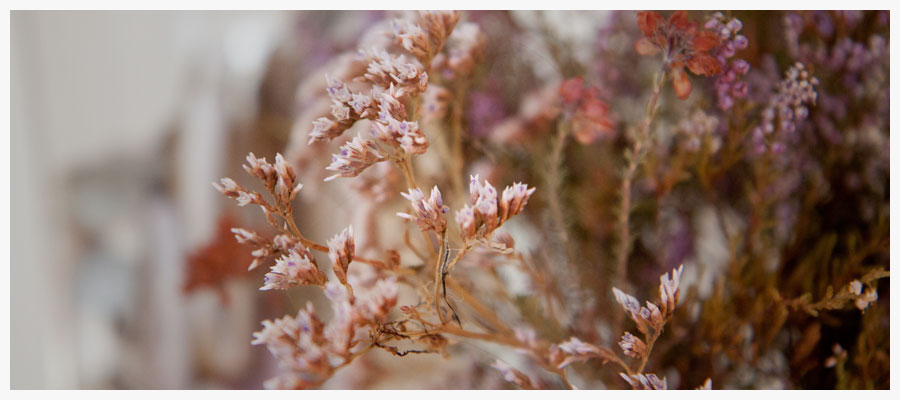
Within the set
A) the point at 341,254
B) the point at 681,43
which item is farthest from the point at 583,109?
the point at 341,254

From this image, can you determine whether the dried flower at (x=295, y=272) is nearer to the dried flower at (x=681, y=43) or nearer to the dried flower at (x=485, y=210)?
the dried flower at (x=485, y=210)

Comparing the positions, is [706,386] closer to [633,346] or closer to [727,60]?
[633,346]

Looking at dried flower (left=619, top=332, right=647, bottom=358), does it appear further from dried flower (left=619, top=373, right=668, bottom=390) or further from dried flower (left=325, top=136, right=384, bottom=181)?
dried flower (left=325, top=136, right=384, bottom=181)

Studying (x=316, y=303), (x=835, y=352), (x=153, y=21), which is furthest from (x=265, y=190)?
(x=153, y=21)

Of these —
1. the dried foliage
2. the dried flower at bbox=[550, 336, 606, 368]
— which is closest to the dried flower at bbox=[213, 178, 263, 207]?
the dried foliage

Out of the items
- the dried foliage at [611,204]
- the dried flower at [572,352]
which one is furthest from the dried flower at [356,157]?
the dried flower at [572,352]

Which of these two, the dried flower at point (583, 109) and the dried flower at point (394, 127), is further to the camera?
the dried flower at point (583, 109)

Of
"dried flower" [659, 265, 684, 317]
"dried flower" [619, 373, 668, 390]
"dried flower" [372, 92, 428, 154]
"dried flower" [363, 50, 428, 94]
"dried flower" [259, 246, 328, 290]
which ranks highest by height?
"dried flower" [363, 50, 428, 94]
